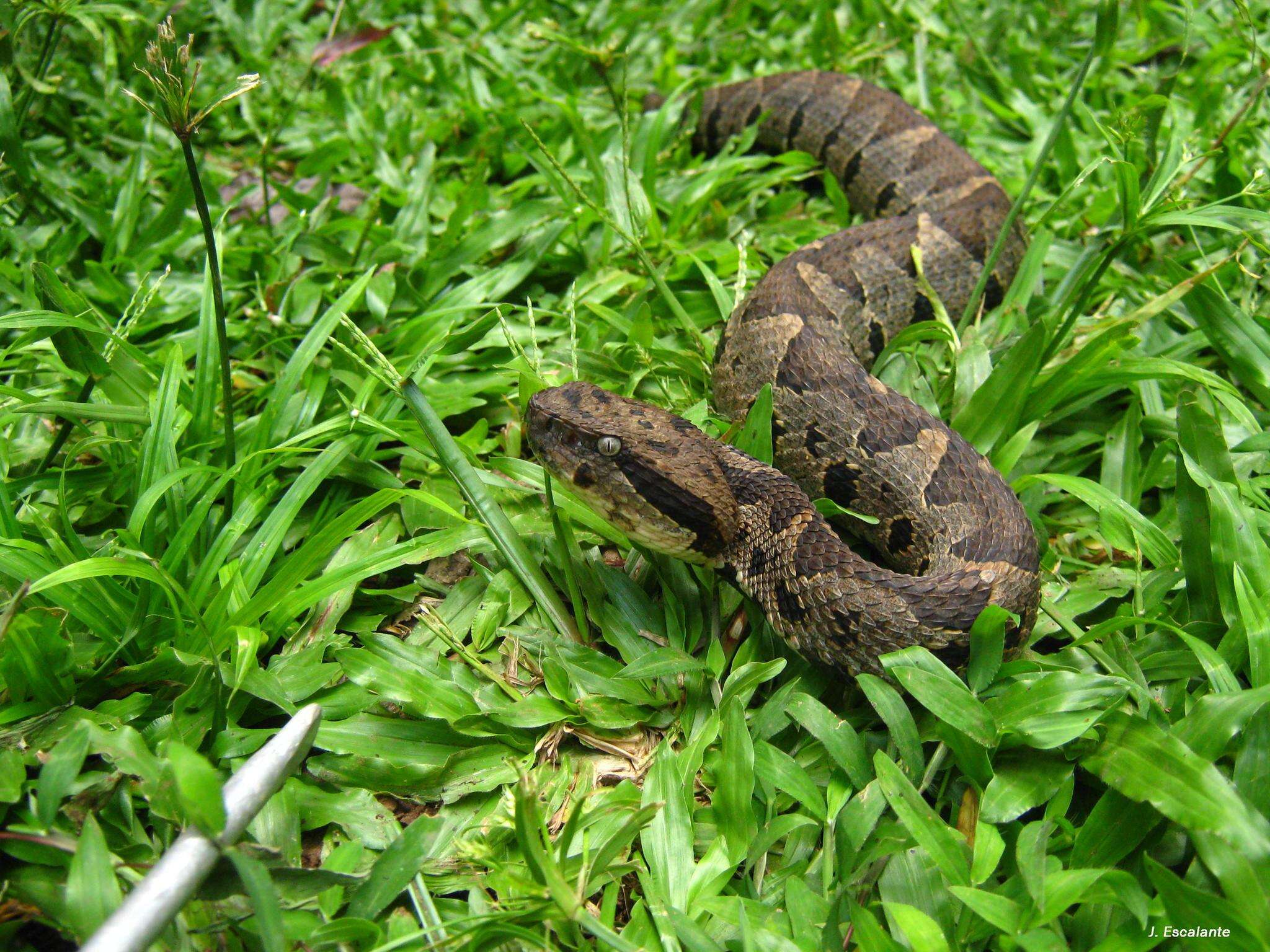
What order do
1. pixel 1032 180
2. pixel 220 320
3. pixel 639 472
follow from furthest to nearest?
pixel 1032 180 → pixel 639 472 → pixel 220 320

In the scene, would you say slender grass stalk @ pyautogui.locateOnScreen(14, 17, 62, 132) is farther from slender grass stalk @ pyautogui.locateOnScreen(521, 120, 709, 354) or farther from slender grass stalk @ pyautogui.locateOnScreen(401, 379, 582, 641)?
slender grass stalk @ pyautogui.locateOnScreen(401, 379, 582, 641)

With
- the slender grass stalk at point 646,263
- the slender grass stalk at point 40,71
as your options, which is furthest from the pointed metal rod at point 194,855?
the slender grass stalk at point 40,71

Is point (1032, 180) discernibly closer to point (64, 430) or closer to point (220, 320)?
point (220, 320)

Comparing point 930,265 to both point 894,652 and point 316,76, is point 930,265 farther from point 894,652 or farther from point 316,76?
point 316,76

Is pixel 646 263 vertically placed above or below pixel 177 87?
below

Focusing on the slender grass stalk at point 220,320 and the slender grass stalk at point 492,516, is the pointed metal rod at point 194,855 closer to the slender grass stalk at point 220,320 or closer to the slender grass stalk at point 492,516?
the slender grass stalk at point 492,516

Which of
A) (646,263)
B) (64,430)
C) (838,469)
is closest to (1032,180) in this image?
(838,469)
